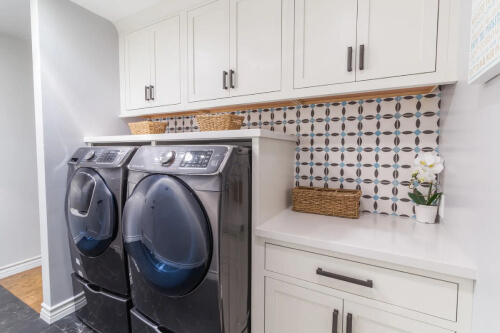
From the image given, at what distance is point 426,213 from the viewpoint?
4.09ft

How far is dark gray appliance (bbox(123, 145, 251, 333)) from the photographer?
40.3 inches

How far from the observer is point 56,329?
1.65 meters

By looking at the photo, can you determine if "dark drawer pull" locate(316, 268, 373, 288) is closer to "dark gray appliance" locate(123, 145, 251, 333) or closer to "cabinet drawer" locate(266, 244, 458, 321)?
"cabinet drawer" locate(266, 244, 458, 321)

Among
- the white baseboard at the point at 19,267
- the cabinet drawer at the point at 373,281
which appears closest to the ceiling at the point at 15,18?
the white baseboard at the point at 19,267

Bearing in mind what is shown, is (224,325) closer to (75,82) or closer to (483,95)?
(483,95)

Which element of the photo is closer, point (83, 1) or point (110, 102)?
point (83, 1)

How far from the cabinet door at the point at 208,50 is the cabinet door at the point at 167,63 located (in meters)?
0.13

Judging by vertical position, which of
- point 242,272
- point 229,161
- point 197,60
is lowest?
point 242,272

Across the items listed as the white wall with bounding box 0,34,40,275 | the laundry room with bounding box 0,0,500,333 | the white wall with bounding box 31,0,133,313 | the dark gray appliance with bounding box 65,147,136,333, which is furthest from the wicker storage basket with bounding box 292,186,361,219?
the white wall with bounding box 0,34,40,275

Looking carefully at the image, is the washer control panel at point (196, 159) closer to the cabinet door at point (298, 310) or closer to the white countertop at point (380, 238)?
the white countertop at point (380, 238)

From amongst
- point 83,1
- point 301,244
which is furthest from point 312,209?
point 83,1

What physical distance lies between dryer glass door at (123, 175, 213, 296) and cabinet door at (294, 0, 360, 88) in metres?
0.89

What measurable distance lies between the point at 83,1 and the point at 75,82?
617mm

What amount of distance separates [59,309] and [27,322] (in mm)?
212
